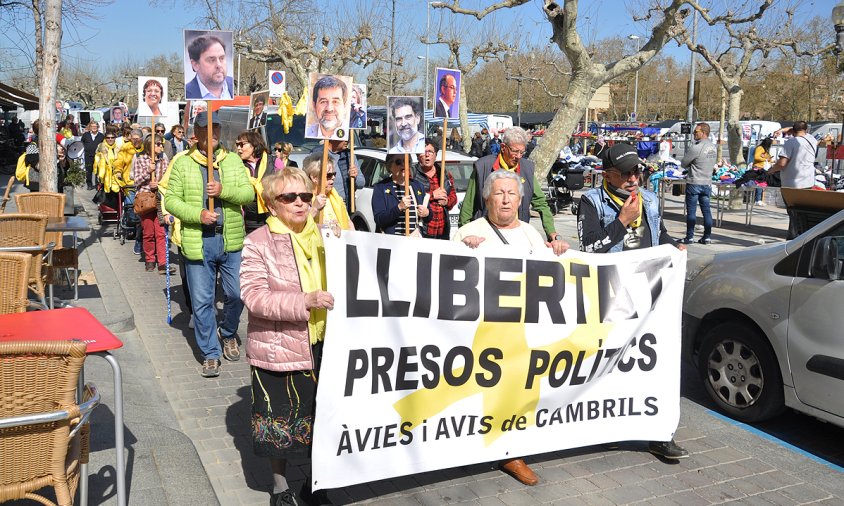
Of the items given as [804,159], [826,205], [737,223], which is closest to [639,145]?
[737,223]

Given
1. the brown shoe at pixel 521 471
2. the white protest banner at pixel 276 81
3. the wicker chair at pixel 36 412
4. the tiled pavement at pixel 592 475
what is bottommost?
the tiled pavement at pixel 592 475

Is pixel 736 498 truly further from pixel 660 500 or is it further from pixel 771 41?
pixel 771 41

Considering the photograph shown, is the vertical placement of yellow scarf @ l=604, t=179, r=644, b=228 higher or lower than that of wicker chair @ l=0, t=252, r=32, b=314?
higher

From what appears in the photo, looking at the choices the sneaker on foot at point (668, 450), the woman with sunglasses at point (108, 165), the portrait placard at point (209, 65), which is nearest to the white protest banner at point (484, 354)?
the sneaker on foot at point (668, 450)

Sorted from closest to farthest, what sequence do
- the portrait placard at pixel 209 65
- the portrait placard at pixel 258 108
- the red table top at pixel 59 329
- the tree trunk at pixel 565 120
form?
the red table top at pixel 59 329, the portrait placard at pixel 209 65, the portrait placard at pixel 258 108, the tree trunk at pixel 565 120

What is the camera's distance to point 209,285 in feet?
21.4

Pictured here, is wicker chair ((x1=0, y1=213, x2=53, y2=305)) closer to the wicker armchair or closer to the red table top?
the wicker armchair

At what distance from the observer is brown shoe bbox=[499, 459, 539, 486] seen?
4.63 m

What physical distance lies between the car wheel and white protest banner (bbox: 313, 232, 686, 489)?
848 mm

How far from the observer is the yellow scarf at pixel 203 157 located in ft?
21.4

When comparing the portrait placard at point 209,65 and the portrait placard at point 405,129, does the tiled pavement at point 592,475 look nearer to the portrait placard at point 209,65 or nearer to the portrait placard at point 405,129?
the portrait placard at point 209,65

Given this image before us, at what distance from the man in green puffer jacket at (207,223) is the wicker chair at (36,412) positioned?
3231mm

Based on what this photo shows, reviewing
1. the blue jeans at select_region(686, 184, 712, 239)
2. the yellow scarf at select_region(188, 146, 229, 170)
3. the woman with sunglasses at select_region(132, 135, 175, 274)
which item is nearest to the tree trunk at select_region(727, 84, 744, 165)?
the blue jeans at select_region(686, 184, 712, 239)

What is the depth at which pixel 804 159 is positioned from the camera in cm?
1390
